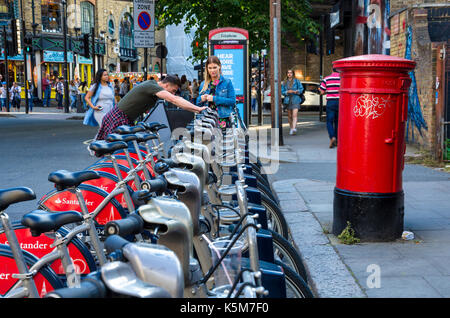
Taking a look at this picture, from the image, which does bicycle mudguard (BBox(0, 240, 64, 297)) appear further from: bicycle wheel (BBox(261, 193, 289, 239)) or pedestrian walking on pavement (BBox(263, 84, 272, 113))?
pedestrian walking on pavement (BBox(263, 84, 272, 113))

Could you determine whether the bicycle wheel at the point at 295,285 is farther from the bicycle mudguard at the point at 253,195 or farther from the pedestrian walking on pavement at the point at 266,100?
the pedestrian walking on pavement at the point at 266,100

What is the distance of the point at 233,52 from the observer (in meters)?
16.5

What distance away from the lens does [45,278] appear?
3.06 metres

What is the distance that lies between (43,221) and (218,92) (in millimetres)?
5854

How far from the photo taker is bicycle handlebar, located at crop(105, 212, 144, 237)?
6.23 feet

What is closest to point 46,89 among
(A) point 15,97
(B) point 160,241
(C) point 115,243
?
(A) point 15,97

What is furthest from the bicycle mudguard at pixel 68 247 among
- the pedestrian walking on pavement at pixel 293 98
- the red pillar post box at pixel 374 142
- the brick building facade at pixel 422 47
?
the pedestrian walking on pavement at pixel 293 98

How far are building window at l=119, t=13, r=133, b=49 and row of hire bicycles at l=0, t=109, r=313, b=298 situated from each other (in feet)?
174

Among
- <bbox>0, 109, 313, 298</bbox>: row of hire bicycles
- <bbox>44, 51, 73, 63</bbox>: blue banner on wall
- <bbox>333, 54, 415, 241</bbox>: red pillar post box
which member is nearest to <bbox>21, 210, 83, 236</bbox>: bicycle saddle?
<bbox>0, 109, 313, 298</bbox>: row of hire bicycles

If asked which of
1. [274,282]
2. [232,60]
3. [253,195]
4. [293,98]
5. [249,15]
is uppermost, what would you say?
[249,15]

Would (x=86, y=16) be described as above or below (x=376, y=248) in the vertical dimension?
above

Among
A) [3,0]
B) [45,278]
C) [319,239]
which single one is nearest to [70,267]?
[45,278]

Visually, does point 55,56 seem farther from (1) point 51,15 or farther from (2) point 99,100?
(2) point 99,100
